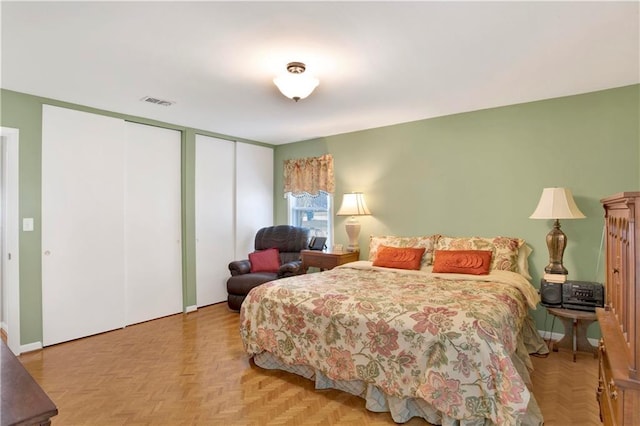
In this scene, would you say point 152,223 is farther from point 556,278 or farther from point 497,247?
point 556,278

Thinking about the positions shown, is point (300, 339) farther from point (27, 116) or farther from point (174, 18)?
point (27, 116)

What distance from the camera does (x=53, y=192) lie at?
11.5 ft

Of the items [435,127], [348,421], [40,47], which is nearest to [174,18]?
[40,47]

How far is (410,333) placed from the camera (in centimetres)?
210

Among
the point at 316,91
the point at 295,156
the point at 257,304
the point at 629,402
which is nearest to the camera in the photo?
the point at 629,402

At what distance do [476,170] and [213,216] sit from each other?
3475mm

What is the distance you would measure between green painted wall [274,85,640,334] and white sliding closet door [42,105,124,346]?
2.83 metres

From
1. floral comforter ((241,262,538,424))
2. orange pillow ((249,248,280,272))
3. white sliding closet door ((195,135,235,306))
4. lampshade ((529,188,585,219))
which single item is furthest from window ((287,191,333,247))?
lampshade ((529,188,585,219))

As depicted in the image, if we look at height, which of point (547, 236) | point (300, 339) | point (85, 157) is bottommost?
point (300, 339)

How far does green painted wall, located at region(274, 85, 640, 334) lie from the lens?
3.26 meters

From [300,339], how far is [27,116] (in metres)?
3.28

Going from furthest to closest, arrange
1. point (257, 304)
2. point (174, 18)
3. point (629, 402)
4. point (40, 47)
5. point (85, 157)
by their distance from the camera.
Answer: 1. point (85, 157)
2. point (257, 304)
3. point (40, 47)
4. point (174, 18)
5. point (629, 402)

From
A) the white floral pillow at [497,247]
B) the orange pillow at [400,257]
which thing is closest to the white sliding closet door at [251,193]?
the orange pillow at [400,257]

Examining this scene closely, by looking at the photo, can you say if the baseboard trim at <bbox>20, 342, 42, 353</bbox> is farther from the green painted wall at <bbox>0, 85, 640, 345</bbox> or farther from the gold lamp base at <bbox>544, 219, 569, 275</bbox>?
the gold lamp base at <bbox>544, 219, 569, 275</bbox>
